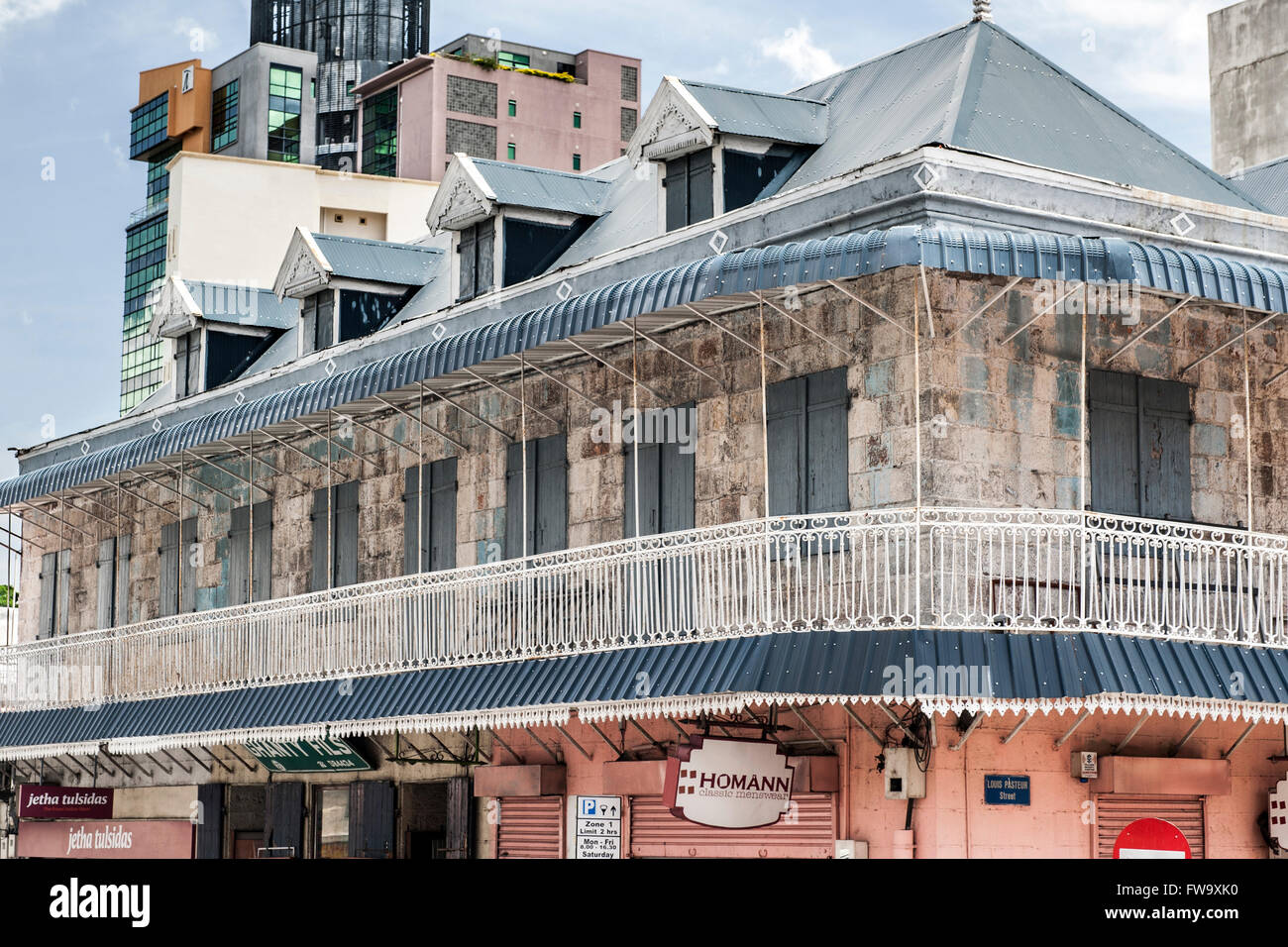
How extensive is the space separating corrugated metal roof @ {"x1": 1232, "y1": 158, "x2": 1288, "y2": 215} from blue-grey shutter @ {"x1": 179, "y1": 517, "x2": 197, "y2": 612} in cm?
1393

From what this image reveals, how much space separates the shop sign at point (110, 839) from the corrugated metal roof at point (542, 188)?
9052 millimetres

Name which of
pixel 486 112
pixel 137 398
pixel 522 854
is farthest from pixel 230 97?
pixel 522 854

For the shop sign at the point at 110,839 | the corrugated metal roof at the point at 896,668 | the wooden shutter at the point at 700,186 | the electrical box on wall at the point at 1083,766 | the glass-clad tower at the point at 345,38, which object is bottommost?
the shop sign at the point at 110,839

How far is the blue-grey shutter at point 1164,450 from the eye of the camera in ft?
51.4

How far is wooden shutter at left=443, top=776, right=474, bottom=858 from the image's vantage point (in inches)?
734

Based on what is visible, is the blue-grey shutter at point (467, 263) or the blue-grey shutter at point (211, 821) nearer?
the blue-grey shutter at point (467, 263)

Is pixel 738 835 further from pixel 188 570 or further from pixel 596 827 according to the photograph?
pixel 188 570

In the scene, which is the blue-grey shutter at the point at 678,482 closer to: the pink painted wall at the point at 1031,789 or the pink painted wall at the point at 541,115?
the pink painted wall at the point at 1031,789

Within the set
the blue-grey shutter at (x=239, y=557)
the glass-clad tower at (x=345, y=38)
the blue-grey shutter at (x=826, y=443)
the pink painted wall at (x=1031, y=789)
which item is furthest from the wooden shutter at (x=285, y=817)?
the glass-clad tower at (x=345, y=38)

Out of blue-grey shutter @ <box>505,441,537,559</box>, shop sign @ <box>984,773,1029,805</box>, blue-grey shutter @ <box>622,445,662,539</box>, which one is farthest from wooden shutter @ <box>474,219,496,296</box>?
shop sign @ <box>984,773,1029,805</box>

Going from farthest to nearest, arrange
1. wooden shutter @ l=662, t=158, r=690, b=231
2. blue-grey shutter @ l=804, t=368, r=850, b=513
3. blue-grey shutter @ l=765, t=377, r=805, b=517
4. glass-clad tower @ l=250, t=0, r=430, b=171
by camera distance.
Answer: glass-clad tower @ l=250, t=0, r=430, b=171, wooden shutter @ l=662, t=158, r=690, b=231, blue-grey shutter @ l=765, t=377, r=805, b=517, blue-grey shutter @ l=804, t=368, r=850, b=513

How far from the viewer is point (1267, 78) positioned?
26281 millimetres

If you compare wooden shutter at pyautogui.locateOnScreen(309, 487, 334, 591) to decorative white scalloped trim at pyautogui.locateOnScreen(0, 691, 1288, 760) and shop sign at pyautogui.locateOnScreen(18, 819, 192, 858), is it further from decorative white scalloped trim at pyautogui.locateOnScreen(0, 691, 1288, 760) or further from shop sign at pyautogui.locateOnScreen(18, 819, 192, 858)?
shop sign at pyautogui.locateOnScreen(18, 819, 192, 858)

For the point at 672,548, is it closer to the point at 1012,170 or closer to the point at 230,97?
the point at 1012,170
